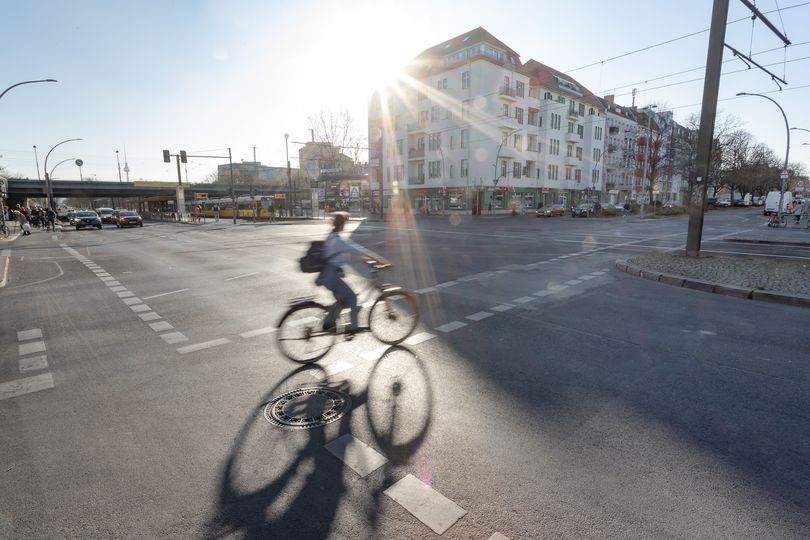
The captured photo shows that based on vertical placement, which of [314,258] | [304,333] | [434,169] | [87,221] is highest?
[434,169]

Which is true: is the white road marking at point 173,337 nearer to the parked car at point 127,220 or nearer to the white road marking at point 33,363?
the white road marking at point 33,363

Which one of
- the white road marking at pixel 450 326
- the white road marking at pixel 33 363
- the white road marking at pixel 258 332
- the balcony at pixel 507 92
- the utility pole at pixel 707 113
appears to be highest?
the balcony at pixel 507 92

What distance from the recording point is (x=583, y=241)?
1880 cm

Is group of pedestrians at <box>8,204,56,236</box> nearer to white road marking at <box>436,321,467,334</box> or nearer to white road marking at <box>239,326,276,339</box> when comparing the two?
white road marking at <box>239,326,276,339</box>

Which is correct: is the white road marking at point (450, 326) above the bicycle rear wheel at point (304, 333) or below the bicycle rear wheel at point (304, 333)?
below

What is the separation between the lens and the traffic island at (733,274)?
311 inches

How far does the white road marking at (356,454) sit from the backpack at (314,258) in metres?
2.31

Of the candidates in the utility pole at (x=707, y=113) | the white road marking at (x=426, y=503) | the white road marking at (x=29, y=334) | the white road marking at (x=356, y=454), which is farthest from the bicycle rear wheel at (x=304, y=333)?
the utility pole at (x=707, y=113)

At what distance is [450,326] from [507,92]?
1850 inches

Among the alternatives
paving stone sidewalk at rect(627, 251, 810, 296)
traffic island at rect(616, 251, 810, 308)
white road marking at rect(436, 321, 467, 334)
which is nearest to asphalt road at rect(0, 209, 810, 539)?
white road marking at rect(436, 321, 467, 334)

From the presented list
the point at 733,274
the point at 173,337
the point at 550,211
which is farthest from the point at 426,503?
the point at 550,211

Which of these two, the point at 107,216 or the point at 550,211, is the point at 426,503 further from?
the point at 107,216

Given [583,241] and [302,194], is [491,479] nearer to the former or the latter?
[583,241]

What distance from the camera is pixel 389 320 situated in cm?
543
